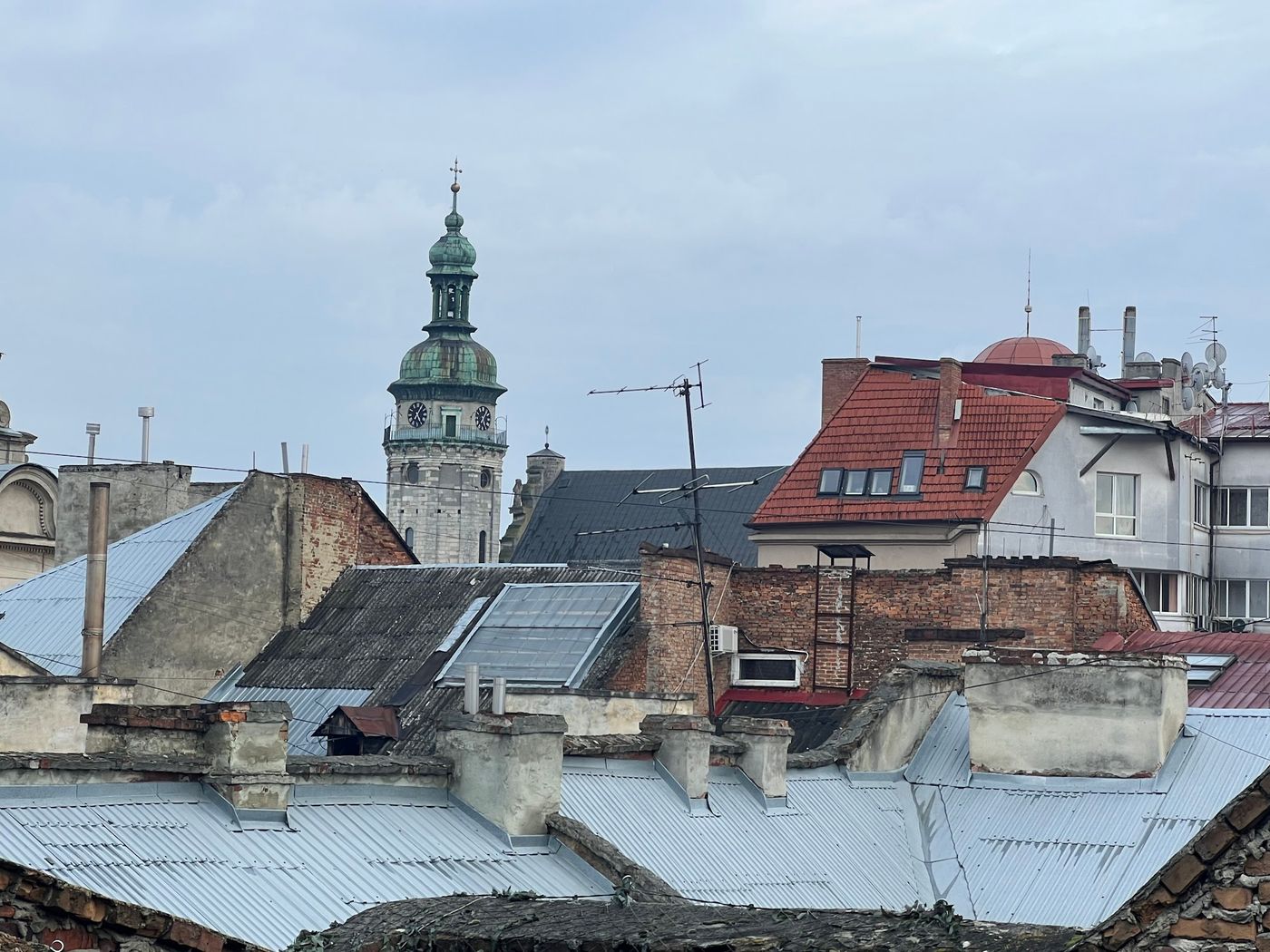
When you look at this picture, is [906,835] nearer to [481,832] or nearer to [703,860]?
[703,860]

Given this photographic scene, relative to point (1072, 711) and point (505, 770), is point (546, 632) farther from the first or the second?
point (505, 770)

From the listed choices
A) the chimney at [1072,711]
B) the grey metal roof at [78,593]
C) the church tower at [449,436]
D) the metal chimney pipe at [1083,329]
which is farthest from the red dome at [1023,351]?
the church tower at [449,436]

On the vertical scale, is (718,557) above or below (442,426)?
below

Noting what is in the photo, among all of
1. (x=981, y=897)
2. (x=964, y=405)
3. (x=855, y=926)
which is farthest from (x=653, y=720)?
(x=964, y=405)

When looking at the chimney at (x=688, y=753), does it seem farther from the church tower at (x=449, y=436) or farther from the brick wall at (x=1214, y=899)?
the church tower at (x=449, y=436)

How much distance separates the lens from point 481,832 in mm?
20109

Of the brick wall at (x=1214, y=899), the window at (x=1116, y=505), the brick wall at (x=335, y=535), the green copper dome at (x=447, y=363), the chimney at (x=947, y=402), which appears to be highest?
the green copper dome at (x=447, y=363)

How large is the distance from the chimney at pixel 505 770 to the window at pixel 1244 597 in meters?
44.2

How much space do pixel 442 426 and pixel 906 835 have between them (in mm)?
141533

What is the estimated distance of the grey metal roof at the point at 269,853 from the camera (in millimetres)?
16297

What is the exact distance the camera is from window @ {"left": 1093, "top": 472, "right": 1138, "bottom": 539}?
55.8m

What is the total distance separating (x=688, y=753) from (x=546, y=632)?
53.2 ft

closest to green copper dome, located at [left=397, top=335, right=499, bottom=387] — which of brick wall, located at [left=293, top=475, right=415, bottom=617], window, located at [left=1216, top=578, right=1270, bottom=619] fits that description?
window, located at [left=1216, top=578, right=1270, bottom=619]

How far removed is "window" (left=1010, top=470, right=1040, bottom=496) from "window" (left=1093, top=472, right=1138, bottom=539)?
122 inches
